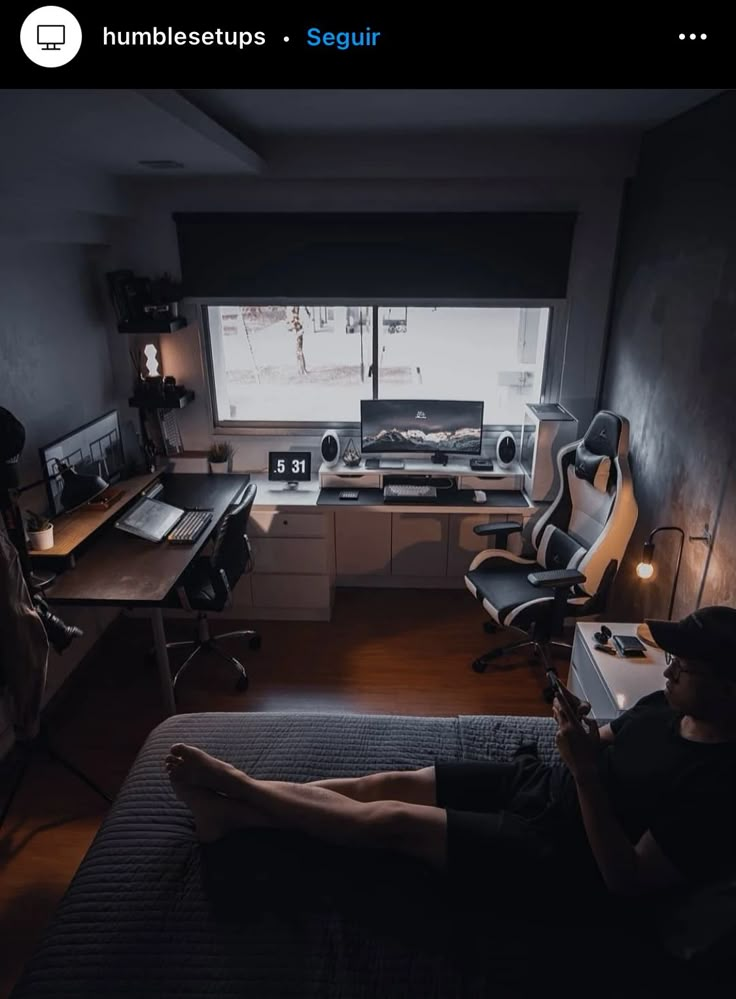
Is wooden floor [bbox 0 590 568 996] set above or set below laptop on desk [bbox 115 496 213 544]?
below

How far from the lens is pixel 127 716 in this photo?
10.00 feet

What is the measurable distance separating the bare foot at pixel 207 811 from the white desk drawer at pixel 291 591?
207cm

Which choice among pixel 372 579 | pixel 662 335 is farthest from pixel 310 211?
pixel 372 579

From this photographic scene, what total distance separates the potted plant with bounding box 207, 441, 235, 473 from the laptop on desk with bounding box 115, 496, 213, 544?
0.63 meters

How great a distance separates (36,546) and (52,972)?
177cm

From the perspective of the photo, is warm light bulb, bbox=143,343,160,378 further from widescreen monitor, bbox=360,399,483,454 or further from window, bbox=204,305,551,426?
widescreen monitor, bbox=360,399,483,454

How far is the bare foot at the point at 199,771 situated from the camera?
166cm

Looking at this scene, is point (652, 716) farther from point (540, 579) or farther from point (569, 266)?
point (569, 266)

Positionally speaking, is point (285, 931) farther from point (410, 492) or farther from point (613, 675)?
point (410, 492)

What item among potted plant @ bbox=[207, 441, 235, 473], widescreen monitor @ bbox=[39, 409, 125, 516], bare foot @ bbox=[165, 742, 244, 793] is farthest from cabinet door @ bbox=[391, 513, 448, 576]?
bare foot @ bbox=[165, 742, 244, 793]

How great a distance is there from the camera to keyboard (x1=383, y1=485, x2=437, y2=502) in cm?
367
